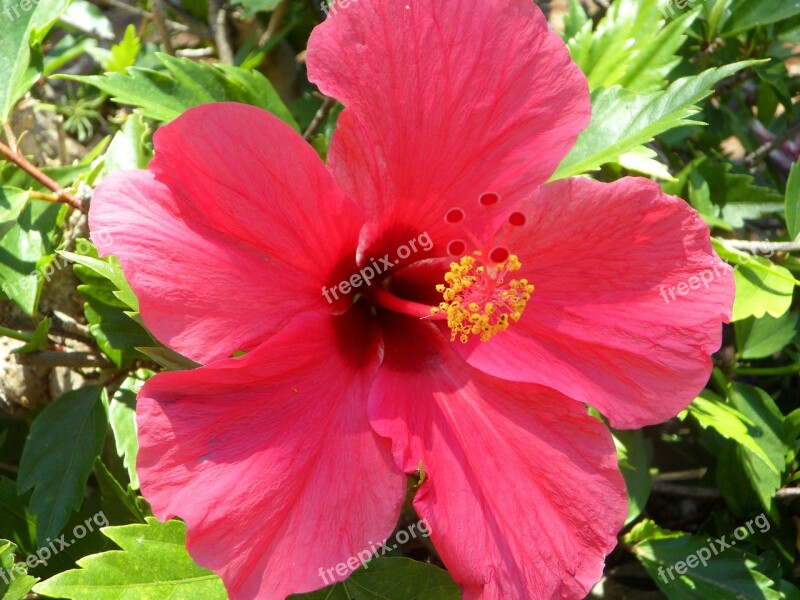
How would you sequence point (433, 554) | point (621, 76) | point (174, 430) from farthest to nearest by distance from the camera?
point (433, 554), point (621, 76), point (174, 430)

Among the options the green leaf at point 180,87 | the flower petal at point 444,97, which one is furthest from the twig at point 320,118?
the flower petal at point 444,97

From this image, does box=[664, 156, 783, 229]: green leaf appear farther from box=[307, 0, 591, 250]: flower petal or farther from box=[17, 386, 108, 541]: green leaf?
box=[17, 386, 108, 541]: green leaf

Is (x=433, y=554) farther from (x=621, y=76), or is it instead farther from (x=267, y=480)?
(x=621, y=76)

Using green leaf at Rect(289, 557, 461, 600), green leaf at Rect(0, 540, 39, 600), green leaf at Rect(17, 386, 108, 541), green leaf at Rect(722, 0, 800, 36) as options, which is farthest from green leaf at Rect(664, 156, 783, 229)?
green leaf at Rect(0, 540, 39, 600)

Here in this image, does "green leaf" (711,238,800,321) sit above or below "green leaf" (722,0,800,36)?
below

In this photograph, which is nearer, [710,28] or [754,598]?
[754,598]

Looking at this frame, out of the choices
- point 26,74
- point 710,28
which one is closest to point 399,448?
point 26,74
